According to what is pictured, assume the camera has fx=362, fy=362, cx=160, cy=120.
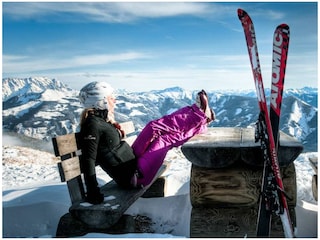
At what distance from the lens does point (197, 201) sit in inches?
130

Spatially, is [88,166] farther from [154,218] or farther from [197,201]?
[154,218]

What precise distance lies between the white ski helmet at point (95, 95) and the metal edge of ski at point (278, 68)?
137 centimetres

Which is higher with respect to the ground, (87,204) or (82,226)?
(87,204)

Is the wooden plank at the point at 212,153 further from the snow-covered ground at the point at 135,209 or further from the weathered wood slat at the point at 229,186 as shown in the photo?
the snow-covered ground at the point at 135,209

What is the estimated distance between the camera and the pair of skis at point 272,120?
2271 millimetres

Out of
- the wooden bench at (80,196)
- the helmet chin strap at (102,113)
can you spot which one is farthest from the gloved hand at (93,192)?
the helmet chin strap at (102,113)

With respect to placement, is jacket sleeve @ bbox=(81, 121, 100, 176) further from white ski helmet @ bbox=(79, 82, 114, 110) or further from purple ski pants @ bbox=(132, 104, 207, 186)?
purple ski pants @ bbox=(132, 104, 207, 186)

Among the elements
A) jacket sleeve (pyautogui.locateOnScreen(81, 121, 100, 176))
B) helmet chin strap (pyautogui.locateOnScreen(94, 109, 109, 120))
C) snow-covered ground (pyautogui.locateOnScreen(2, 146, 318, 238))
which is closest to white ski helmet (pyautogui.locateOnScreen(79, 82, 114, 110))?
helmet chin strap (pyautogui.locateOnScreen(94, 109, 109, 120))

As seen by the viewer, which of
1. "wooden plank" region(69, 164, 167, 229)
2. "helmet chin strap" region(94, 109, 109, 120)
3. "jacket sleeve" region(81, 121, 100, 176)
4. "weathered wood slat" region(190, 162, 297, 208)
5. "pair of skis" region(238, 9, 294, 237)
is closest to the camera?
"pair of skis" region(238, 9, 294, 237)

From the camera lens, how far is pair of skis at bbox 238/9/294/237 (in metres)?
2.27

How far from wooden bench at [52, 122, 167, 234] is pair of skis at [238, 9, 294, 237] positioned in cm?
107

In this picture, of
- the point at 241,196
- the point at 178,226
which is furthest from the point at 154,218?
the point at 241,196

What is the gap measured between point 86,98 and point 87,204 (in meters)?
0.86

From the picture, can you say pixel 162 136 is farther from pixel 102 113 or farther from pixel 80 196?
pixel 80 196
